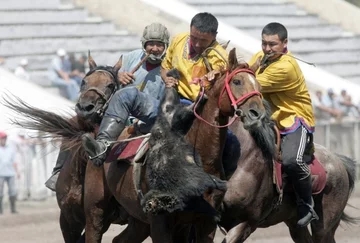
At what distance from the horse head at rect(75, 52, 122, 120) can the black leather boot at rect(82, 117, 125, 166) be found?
0.16 meters

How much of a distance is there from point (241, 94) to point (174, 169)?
728 mm

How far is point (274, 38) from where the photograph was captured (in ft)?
27.1

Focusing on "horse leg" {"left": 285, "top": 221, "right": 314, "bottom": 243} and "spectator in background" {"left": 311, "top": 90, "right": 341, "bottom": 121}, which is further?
"spectator in background" {"left": 311, "top": 90, "right": 341, "bottom": 121}

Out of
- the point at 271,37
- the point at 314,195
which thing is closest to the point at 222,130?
the point at 271,37

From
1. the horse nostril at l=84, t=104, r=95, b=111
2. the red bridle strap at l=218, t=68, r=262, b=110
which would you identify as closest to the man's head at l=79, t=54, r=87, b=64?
the horse nostril at l=84, t=104, r=95, b=111

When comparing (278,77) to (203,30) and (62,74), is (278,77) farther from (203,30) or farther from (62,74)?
(62,74)

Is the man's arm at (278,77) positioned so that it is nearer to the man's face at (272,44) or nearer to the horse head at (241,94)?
the man's face at (272,44)

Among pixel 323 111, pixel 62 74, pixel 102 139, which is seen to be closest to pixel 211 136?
pixel 102 139

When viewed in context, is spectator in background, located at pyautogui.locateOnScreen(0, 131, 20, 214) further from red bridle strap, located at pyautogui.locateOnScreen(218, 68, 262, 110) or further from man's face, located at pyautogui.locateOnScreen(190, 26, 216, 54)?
red bridle strap, located at pyautogui.locateOnScreen(218, 68, 262, 110)

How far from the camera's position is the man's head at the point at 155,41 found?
798 centimetres

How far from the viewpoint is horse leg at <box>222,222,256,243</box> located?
779 cm

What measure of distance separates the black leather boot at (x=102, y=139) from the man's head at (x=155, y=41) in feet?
2.19

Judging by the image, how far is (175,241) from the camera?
7.71 meters

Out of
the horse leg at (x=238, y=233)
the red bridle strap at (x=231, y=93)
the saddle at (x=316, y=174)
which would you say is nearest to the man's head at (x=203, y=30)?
the red bridle strap at (x=231, y=93)
